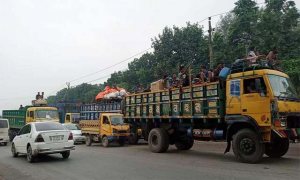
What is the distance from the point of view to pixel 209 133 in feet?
34.5

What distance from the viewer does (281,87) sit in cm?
916

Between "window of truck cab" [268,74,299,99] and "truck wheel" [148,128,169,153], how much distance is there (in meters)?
5.32

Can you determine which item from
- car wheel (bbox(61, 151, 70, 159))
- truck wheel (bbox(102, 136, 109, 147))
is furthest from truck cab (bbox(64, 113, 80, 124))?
car wheel (bbox(61, 151, 70, 159))

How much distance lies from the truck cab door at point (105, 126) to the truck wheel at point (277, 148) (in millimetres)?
8694

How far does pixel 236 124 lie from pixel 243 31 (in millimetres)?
22202

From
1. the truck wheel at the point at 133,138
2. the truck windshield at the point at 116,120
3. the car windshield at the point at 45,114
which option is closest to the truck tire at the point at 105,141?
the truck windshield at the point at 116,120

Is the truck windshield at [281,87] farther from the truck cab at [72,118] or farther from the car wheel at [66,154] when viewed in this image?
the truck cab at [72,118]

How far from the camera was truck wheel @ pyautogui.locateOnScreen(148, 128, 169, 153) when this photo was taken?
12422 mm

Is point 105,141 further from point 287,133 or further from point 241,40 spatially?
point 241,40

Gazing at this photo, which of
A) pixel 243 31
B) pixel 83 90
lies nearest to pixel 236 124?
pixel 243 31

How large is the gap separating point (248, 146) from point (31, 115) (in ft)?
53.6

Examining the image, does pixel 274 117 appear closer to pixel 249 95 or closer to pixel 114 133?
pixel 249 95

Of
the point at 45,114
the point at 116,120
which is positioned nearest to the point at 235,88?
the point at 116,120

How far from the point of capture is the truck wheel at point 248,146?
877 cm
